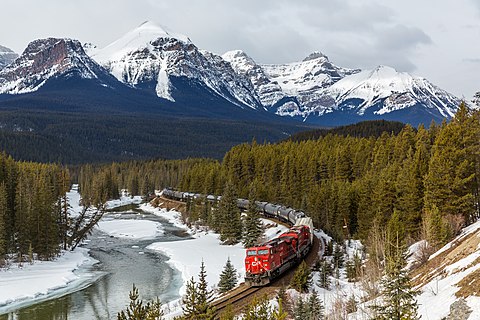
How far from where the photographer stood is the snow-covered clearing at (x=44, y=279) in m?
45.9

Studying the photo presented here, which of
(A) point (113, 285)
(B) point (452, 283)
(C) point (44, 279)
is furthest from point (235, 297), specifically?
(C) point (44, 279)

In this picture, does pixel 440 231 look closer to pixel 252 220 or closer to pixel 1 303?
pixel 252 220

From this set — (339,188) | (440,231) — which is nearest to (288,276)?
(440,231)

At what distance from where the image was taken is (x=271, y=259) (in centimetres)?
4100

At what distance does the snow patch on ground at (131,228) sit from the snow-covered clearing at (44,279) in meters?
19.6

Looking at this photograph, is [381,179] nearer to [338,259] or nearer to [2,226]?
[338,259]

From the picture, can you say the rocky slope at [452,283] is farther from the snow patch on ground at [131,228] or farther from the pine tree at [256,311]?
the snow patch on ground at [131,228]

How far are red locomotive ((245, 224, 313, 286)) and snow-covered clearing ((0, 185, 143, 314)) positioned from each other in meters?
20.5

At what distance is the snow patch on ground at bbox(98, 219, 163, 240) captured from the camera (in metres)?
89.5

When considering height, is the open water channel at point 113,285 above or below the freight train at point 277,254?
below

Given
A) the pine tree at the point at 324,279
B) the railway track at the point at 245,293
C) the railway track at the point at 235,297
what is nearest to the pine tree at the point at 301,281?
the railway track at the point at 245,293

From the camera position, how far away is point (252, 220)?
212 ft

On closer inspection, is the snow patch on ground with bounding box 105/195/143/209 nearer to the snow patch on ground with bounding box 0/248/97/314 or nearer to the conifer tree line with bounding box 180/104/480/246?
the conifer tree line with bounding box 180/104/480/246

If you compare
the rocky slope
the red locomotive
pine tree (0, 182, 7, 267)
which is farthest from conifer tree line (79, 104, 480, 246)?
pine tree (0, 182, 7, 267)
